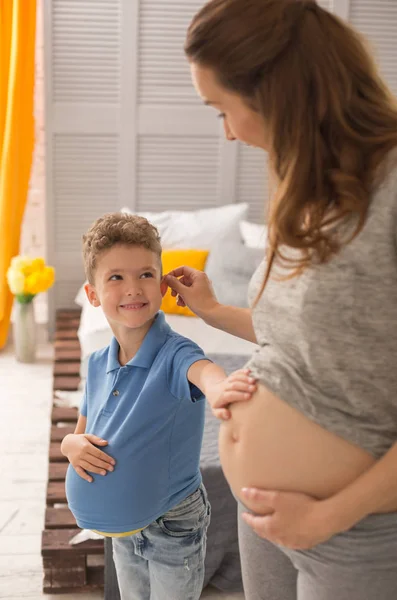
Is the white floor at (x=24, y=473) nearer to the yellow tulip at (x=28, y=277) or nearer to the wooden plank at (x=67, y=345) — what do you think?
the wooden plank at (x=67, y=345)

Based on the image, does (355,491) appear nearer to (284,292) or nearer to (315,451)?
(315,451)

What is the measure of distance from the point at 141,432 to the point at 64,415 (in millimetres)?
1858

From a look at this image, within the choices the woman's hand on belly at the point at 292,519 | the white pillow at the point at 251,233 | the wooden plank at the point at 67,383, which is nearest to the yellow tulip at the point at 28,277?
the wooden plank at the point at 67,383

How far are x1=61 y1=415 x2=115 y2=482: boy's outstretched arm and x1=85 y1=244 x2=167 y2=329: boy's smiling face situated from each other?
22 cm

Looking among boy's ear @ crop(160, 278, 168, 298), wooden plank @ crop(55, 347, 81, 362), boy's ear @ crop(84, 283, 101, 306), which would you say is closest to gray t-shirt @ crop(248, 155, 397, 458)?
boy's ear @ crop(160, 278, 168, 298)

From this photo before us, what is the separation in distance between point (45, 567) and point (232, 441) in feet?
4.36

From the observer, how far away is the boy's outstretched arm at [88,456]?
142cm

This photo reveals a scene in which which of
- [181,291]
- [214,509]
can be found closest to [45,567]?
[214,509]

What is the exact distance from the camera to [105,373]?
153 centimetres

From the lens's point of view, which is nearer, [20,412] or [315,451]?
[315,451]

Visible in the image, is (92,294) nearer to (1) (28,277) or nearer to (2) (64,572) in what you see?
(2) (64,572)

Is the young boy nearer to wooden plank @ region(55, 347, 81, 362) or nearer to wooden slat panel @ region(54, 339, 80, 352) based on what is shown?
wooden plank @ region(55, 347, 81, 362)

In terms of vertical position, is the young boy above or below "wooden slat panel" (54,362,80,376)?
above

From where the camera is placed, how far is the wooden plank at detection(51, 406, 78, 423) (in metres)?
3.18
